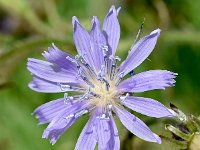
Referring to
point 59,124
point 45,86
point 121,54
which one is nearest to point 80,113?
point 59,124

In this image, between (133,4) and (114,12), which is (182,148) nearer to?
(114,12)

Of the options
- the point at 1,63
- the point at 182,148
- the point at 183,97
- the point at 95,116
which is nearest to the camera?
the point at 182,148

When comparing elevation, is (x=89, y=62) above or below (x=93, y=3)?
below

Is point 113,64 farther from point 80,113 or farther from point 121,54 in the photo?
point 121,54

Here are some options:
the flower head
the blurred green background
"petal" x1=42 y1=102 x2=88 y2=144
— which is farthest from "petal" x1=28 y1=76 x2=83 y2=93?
the blurred green background

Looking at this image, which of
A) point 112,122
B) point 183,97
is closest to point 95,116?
point 112,122

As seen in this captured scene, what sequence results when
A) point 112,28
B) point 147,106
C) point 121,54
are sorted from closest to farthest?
point 147,106 < point 112,28 < point 121,54
